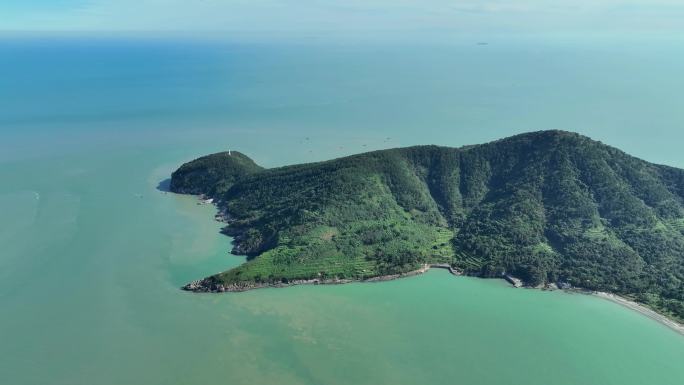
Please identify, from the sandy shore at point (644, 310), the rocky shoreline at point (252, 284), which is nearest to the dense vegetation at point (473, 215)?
the rocky shoreline at point (252, 284)

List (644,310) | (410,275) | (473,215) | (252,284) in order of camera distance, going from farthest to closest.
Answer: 1. (473,215)
2. (410,275)
3. (252,284)
4. (644,310)

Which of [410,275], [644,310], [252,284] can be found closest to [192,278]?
[252,284]

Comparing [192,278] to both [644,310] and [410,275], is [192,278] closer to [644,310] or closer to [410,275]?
[410,275]

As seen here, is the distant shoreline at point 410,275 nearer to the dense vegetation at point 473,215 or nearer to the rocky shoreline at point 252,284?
the rocky shoreline at point 252,284

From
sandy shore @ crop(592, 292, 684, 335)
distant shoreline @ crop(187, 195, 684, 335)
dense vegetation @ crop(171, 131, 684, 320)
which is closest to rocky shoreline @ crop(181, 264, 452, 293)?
distant shoreline @ crop(187, 195, 684, 335)

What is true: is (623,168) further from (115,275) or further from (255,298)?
(115,275)

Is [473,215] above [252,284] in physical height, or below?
above

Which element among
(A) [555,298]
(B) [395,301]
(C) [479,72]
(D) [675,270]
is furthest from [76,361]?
(C) [479,72]
